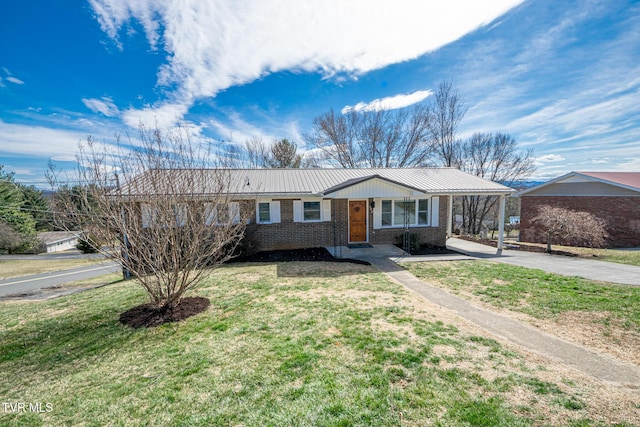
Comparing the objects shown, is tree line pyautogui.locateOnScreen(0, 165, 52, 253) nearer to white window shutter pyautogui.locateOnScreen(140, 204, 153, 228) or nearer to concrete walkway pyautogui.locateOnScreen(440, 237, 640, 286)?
white window shutter pyautogui.locateOnScreen(140, 204, 153, 228)

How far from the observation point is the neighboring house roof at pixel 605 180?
1571 cm

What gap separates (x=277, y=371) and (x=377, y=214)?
10.6m

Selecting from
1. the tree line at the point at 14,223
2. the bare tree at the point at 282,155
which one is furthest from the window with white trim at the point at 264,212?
the tree line at the point at 14,223

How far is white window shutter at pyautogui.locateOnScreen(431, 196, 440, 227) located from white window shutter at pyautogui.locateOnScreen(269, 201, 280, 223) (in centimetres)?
777

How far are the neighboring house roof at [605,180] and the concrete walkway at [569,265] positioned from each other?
27.1 ft

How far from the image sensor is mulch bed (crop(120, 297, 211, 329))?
5309 millimetres

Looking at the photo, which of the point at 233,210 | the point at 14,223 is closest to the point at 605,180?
the point at 233,210

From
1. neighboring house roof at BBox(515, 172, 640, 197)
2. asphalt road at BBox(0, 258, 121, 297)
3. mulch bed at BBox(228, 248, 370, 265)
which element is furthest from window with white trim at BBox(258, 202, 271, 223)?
neighboring house roof at BBox(515, 172, 640, 197)

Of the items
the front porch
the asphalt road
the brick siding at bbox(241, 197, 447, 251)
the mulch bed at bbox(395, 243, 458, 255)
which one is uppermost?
the brick siding at bbox(241, 197, 447, 251)

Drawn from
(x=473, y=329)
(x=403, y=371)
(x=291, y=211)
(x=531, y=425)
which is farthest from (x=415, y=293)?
(x=291, y=211)

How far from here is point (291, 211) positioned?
12.8 metres

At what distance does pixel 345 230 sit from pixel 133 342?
32.4ft

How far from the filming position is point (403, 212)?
13586mm

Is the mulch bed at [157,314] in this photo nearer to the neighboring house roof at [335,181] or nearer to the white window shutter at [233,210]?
the white window shutter at [233,210]
